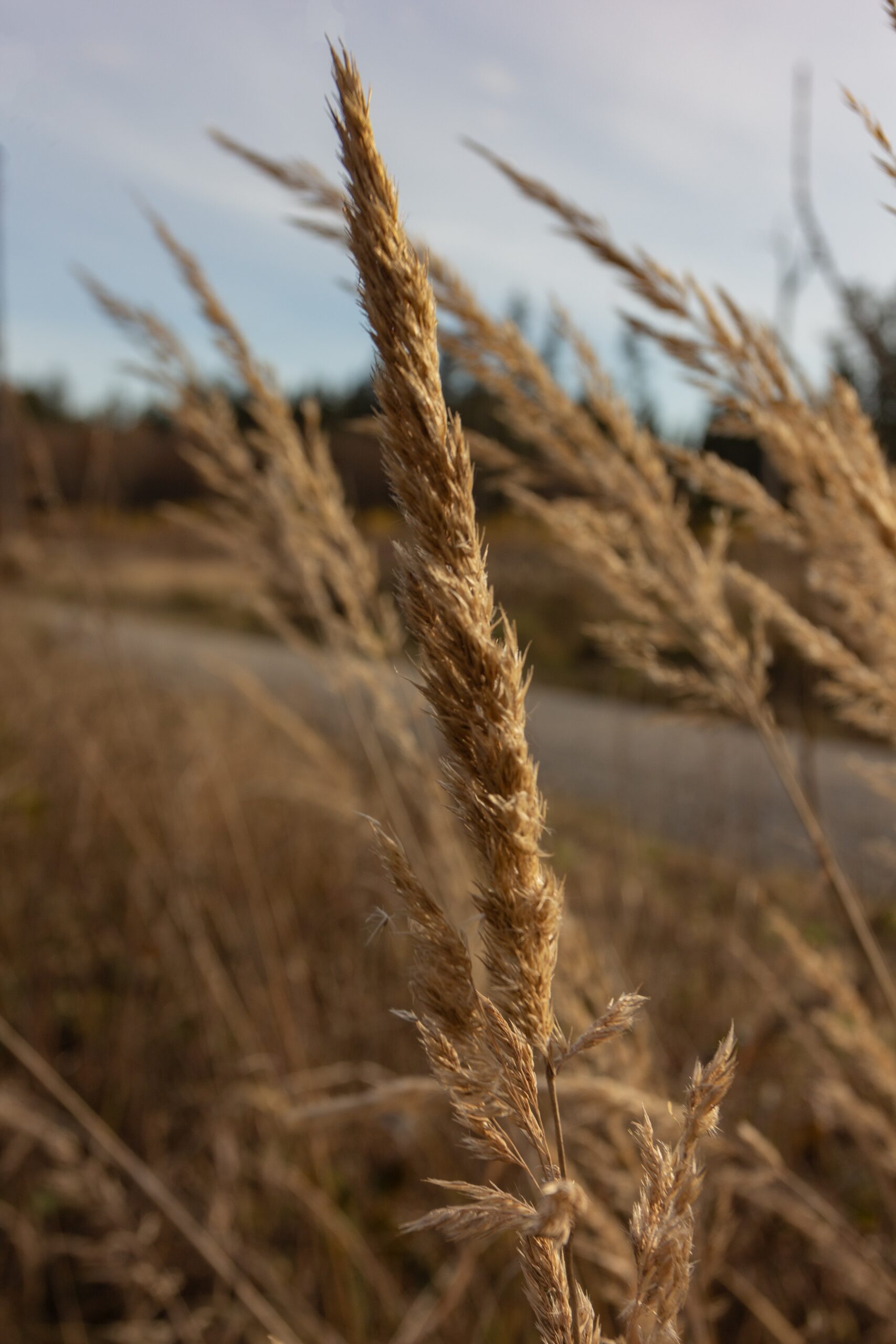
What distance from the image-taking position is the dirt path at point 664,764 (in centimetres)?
247

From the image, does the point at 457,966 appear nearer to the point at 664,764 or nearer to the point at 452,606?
the point at 452,606

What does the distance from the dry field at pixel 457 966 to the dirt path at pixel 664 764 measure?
10 centimetres

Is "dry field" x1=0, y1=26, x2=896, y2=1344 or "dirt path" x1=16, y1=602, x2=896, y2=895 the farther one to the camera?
"dirt path" x1=16, y1=602, x2=896, y2=895

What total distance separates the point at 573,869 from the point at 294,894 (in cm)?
100

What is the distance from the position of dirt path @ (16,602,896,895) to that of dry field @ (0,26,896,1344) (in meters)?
0.10

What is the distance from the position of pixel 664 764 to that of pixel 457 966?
578 cm

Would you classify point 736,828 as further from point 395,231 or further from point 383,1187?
point 395,231

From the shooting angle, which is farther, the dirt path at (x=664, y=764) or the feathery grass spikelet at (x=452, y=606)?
the dirt path at (x=664, y=764)

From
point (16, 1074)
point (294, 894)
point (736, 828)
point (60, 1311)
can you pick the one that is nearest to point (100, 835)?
point (294, 894)

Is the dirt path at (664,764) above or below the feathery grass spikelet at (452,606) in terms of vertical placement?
below

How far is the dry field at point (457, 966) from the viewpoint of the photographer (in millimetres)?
415

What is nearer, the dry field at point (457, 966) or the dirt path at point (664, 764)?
the dry field at point (457, 966)

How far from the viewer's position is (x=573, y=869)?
130 inches

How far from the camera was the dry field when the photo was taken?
0.42 metres
